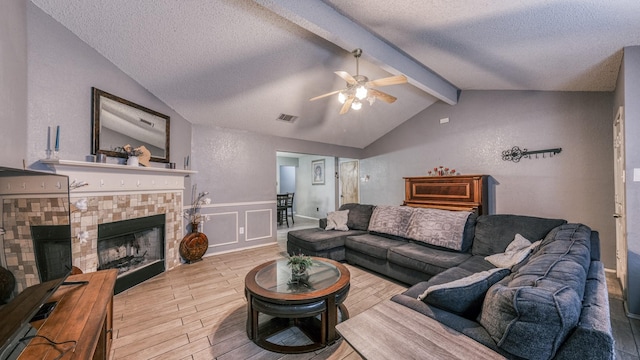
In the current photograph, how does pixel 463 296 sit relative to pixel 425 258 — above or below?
above

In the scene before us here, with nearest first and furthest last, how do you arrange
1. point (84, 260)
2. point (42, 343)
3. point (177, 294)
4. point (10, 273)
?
point (10, 273) < point (42, 343) < point (84, 260) < point (177, 294)

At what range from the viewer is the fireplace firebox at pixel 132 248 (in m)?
2.91

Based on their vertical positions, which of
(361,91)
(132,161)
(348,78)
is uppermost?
(348,78)

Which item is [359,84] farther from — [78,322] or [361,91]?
[78,322]

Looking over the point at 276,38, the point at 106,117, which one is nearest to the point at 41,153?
the point at 106,117

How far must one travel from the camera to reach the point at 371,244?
3.36m

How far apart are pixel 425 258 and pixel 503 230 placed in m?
0.92

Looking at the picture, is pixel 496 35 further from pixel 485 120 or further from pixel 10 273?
pixel 10 273

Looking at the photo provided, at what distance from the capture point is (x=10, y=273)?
92cm

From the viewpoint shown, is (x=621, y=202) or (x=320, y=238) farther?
(x=320, y=238)

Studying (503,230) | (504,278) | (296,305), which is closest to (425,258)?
(503,230)

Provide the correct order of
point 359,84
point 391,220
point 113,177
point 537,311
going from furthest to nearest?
point 391,220 → point 113,177 → point 359,84 → point 537,311

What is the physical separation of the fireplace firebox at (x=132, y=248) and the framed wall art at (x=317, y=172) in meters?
5.30

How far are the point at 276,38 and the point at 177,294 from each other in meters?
3.16
